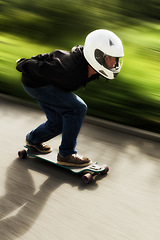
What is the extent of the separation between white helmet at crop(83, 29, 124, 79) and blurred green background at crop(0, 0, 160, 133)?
171cm

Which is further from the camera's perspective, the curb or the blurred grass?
the blurred grass

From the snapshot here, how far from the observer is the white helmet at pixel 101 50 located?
3.05m

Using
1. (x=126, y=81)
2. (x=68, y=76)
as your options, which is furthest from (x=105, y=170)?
(x=126, y=81)

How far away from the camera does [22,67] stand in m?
3.27

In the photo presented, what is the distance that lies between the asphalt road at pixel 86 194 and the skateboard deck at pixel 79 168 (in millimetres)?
71

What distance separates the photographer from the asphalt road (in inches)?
108

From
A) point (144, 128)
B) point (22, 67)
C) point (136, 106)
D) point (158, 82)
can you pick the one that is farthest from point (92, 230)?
point (158, 82)

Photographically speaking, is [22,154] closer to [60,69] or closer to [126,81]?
[60,69]

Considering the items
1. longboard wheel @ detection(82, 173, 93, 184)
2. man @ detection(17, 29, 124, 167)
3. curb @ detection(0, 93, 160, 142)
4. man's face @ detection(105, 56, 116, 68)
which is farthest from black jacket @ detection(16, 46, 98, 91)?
curb @ detection(0, 93, 160, 142)

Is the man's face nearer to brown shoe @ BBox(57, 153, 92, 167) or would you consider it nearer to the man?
the man

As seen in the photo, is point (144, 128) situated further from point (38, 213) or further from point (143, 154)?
point (38, 213)

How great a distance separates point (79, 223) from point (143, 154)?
1.38 m

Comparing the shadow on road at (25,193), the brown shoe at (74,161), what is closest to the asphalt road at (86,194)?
the shadow on road at (25,193)

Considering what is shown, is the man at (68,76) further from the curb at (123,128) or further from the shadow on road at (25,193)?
the curb at (123,128)
